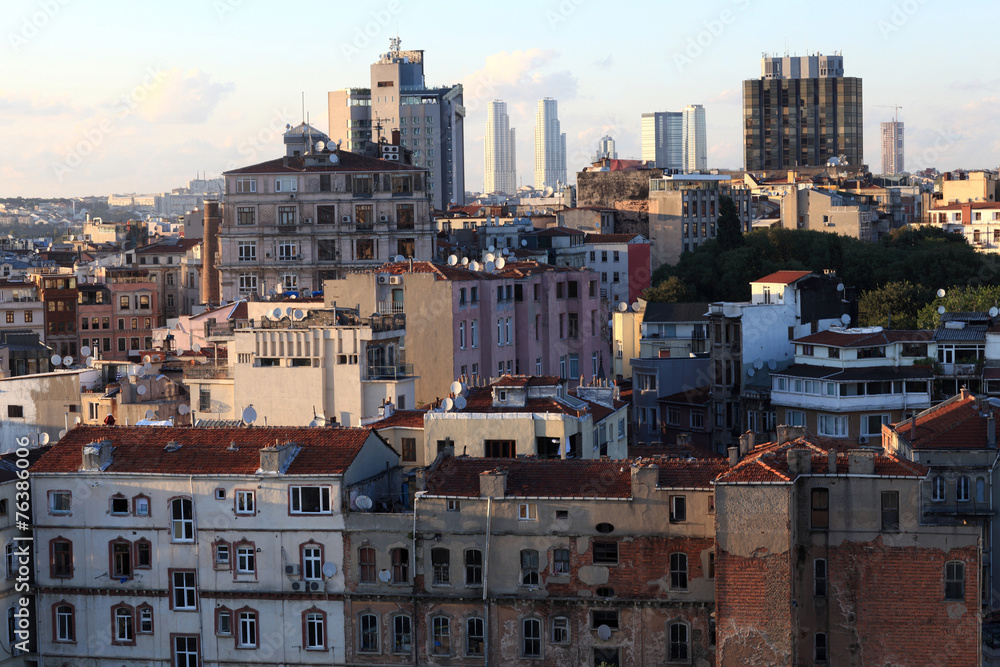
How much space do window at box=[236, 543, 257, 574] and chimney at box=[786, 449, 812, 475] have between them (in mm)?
12314

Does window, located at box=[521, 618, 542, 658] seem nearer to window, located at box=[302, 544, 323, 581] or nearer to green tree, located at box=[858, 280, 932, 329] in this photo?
window, located at box=[302, 544, 323, 581]

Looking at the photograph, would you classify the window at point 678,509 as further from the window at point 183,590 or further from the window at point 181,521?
the window at point 183,590

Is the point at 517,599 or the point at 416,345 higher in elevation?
the point at 416,345

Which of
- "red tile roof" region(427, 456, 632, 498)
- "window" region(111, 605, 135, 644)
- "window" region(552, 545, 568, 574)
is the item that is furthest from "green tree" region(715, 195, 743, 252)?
"window" region(111, 605, 135, 644)

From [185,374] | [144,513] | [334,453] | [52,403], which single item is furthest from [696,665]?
[52,403]

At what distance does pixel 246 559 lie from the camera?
37.0 meters

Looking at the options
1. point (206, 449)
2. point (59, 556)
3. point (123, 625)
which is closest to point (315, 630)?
point (123, 625)

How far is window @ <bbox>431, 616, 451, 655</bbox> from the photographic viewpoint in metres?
35.8

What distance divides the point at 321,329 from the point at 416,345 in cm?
692

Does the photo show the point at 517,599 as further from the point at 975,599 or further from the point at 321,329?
the point at 321,329

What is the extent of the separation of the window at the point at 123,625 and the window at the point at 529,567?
30.7 ft

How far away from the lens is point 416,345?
54.4 m

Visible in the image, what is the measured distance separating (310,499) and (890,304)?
5246 centimetres

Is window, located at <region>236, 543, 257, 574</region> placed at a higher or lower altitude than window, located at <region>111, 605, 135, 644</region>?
higher
